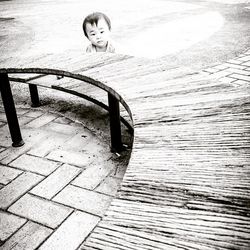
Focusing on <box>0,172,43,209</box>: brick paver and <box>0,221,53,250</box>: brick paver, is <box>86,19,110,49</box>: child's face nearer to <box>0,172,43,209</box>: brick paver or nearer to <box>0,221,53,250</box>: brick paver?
<box>0,172,43,209</box>: brick paver

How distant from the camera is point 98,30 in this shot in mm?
3646

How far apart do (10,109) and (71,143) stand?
0.64 m

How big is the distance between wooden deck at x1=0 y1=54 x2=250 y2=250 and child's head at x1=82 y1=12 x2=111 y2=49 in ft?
6.35

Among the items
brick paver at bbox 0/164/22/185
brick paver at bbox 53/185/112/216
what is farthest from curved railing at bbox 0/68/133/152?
brick paver at bbox 53/185/112/216

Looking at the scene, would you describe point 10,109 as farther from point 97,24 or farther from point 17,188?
point 97,24

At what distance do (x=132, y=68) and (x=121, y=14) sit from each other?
823 centimetres

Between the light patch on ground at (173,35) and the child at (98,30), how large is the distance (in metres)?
1.73

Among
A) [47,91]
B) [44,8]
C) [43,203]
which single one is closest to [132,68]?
[43,203]

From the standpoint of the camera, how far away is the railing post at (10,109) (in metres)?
2.83

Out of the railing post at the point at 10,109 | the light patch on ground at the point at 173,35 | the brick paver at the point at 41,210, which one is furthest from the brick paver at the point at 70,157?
the light patch on ground at the point at 173,35

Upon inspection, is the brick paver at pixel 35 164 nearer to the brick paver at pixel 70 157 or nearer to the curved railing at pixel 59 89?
the brick paver at pixel 70 157

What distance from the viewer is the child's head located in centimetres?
358

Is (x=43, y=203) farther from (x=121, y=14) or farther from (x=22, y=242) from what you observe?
(x=121, y=14)

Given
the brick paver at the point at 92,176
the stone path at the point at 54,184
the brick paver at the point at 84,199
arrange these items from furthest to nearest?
the brick paver at the point at 92,176 < the brick paver at the point at 84,199 < the stone path at the point at 54,184
